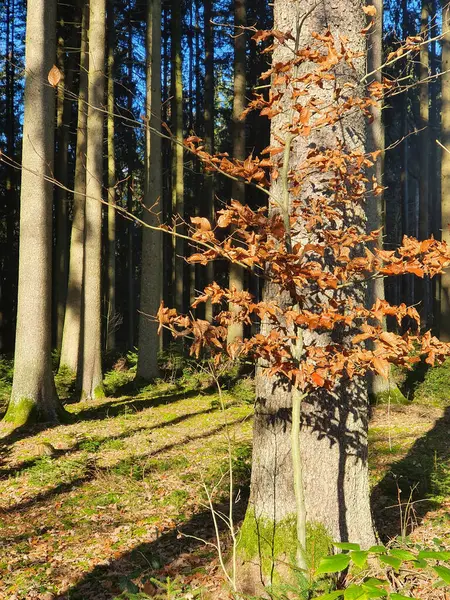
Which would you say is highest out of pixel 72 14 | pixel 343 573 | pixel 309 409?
pixel 72 14

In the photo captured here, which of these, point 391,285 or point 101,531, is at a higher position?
point 391,285

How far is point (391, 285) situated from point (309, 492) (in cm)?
2887

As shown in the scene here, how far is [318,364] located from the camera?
3.14 m

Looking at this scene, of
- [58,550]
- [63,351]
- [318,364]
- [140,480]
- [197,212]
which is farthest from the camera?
[197,212]

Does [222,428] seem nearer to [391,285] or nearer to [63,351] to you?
[63,351]

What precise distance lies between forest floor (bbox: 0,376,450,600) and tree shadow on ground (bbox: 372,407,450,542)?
0.05ft

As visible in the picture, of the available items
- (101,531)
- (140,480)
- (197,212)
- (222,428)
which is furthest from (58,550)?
(197,212)

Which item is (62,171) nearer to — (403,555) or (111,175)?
(111,175)

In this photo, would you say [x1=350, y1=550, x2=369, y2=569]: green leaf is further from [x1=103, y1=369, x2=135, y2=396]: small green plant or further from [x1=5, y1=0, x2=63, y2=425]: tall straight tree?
[x1=103, y1=369, x2=135, y2=396]: small green plant

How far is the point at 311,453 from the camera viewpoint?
3.77 meters

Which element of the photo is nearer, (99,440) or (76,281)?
(99,440)

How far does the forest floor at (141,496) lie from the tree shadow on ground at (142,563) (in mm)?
12

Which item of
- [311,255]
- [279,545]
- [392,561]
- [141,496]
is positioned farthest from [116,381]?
[392,561]

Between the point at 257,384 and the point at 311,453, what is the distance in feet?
2.00
